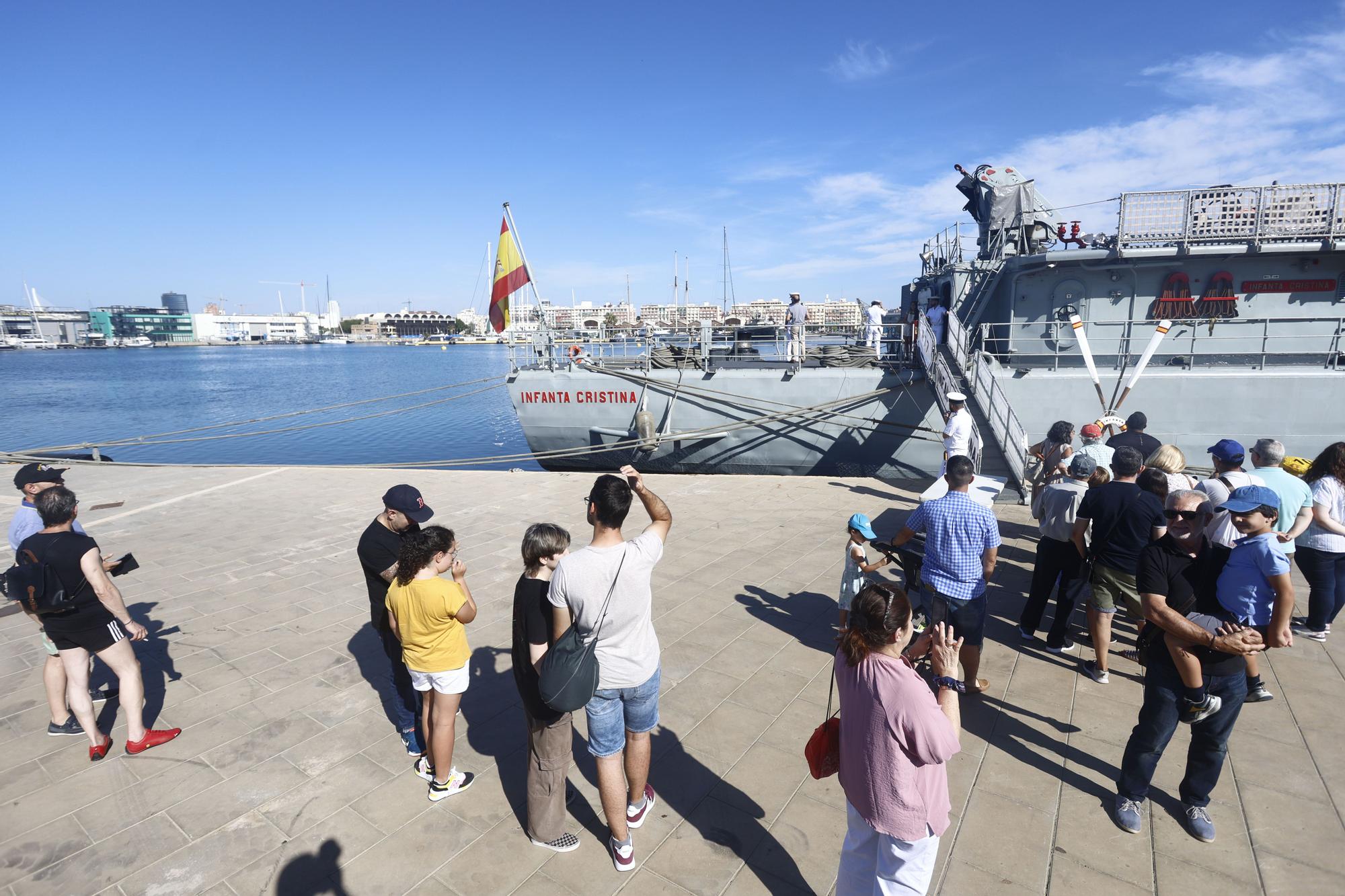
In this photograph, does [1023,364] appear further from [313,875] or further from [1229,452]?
[313,875]

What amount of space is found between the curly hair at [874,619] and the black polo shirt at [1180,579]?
176cm

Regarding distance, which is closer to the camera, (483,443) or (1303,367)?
(1303,367)

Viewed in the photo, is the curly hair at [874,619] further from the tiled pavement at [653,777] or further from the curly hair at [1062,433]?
the curly hair at [1062,433]

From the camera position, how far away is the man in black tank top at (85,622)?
382 centimetres

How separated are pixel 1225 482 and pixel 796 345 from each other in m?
9.52

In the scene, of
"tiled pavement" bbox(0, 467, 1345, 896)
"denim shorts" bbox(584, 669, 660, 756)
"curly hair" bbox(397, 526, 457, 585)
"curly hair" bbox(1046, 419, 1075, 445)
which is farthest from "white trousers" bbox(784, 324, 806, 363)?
"denim shorts" bbox(584, 669, 660, 756)

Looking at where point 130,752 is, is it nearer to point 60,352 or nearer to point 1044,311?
point 1044,311

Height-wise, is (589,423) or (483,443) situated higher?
(589,423)

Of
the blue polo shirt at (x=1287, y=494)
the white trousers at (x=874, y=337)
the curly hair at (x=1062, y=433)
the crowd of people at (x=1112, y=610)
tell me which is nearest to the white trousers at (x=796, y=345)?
the white trousers at (x=874, y=337)

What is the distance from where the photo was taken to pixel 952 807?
11.6ft

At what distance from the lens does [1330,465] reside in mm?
4922

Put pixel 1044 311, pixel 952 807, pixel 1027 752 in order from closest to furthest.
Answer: pixel 952 807 → pixel 1027 752 → pixel 1044 311

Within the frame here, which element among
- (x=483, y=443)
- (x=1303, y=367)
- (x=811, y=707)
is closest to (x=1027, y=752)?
(x=811, y=707)

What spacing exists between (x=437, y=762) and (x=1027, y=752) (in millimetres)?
3537
